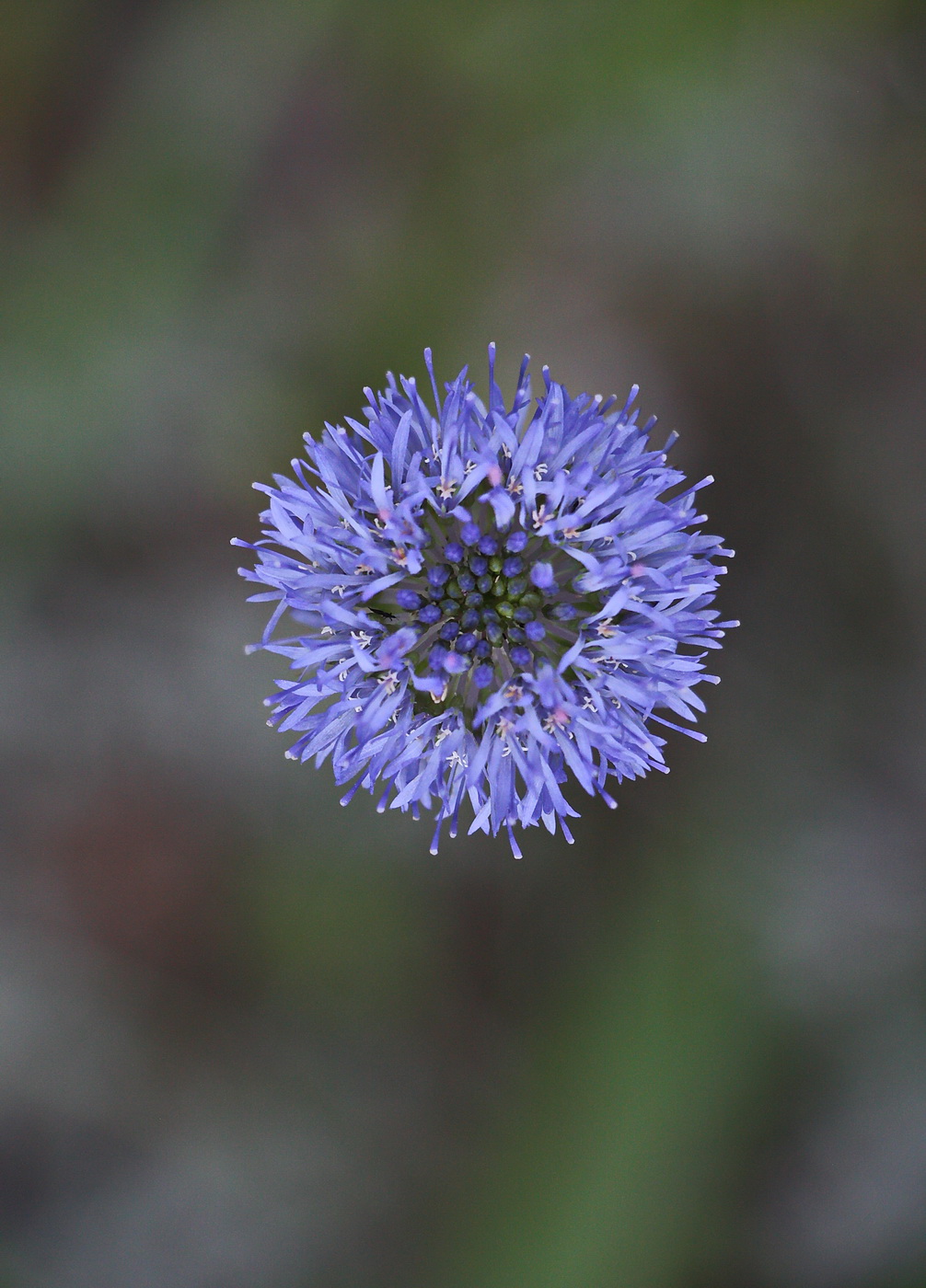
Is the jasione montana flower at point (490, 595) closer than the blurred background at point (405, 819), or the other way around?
the jasione montana flower at point (490, 595)

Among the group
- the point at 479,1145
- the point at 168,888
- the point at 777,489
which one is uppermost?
the point at 777,489

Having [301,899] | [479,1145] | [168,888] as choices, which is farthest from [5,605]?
[479,1145]

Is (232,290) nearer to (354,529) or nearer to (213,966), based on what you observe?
(354,529)

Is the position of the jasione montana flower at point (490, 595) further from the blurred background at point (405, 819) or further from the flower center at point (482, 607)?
the blurred background at point (405, 819)

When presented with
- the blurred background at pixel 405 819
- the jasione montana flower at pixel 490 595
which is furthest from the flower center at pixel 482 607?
the blurred background at pixel 405 819

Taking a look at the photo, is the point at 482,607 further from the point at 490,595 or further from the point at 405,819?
the point at 405,819

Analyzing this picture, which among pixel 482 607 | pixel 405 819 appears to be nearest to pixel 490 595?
pixel 482 607
